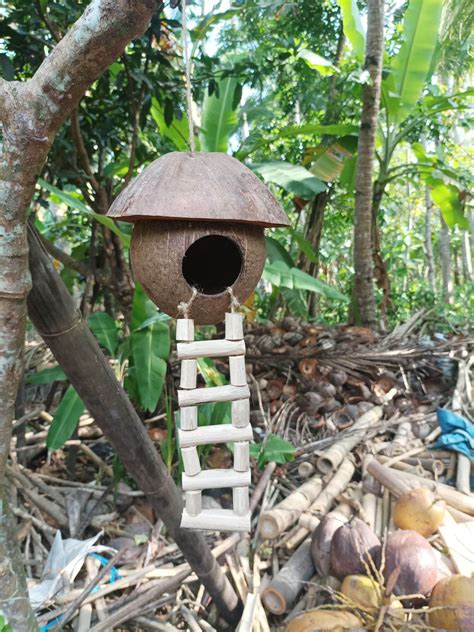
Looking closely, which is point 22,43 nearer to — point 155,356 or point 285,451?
point 155,356

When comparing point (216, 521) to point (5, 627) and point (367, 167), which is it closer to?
point (5, 627)

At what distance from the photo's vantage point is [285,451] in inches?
127

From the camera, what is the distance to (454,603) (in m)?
1.91

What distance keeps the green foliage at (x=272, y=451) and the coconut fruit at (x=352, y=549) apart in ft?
2.83

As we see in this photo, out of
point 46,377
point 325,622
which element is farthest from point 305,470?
point 46,377

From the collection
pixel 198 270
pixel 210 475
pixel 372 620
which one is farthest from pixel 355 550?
pixel 198 270

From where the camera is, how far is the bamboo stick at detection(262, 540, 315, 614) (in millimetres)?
2352

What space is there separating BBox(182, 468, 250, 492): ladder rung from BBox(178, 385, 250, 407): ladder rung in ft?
0.61

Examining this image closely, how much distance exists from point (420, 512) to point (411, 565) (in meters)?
0.47

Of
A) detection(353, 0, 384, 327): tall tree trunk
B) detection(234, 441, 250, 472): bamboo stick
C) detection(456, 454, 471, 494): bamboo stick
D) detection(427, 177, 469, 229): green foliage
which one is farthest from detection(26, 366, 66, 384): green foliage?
detection(427, 177, 469, 229): green foliage

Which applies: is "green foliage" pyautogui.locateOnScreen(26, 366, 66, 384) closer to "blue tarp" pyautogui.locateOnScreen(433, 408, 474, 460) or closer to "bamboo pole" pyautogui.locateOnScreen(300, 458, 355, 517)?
"bamboo pole" pyautogui.locateOnScreen(300, 458, 355, 517)

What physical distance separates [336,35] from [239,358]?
20.3 ft

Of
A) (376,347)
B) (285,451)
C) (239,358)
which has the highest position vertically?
(239,358)

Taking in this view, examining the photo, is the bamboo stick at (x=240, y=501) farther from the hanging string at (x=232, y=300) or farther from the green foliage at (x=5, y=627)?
the green foliage at (x=5, y=627)
